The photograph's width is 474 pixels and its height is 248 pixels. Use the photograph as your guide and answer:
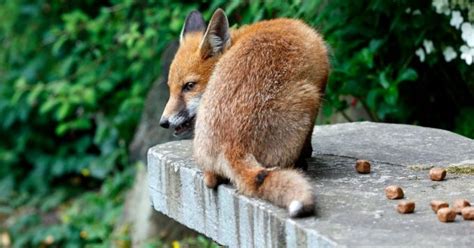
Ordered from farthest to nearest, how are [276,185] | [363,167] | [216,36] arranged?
[216,36] < [363,167] < [276,185]

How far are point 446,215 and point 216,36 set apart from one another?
1.79 meters

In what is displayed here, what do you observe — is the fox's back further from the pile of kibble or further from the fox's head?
the pile of kibble

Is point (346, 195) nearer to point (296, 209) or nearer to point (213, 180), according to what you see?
point (296, 209)

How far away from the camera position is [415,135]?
552 centimetres

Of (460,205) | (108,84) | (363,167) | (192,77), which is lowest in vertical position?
(108,84)

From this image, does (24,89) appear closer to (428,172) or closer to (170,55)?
(170,55)

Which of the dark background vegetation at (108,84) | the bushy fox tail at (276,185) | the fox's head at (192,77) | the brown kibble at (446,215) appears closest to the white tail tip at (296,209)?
the bushy fox tail at (276,185)

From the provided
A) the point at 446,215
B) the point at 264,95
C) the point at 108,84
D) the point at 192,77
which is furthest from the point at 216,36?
the point at 108,84

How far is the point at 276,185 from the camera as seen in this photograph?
397cm

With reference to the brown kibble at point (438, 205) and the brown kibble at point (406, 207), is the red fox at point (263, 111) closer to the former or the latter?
the brown kibble at point (406, 207)

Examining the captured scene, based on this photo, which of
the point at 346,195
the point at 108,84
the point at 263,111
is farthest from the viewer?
the point at 108,84

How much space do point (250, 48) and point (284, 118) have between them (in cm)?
45

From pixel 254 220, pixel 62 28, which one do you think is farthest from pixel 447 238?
pixel 62 28

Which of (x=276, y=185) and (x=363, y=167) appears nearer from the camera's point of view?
(x=276, y=185)
